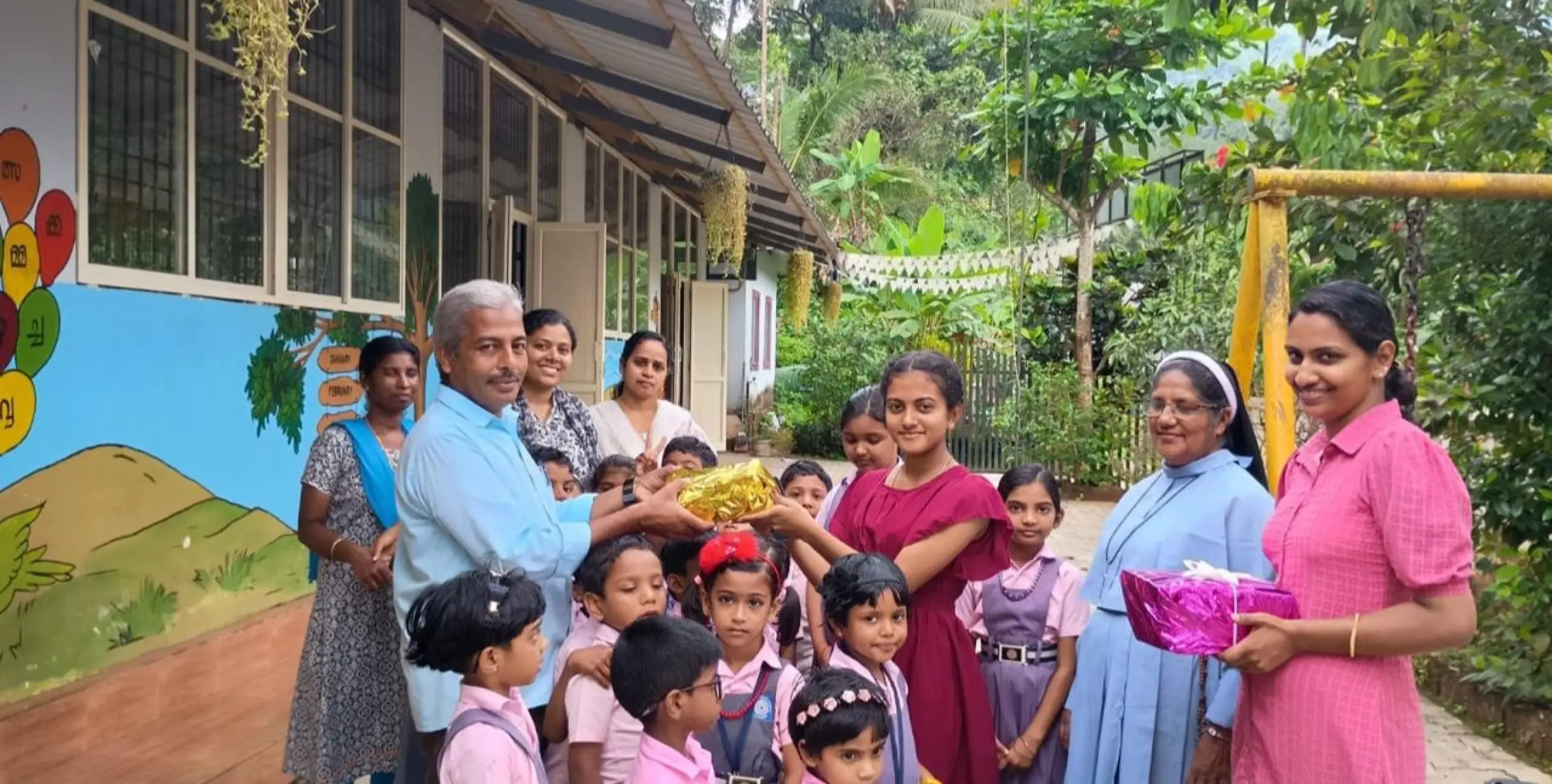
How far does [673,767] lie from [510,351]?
961 millimetres

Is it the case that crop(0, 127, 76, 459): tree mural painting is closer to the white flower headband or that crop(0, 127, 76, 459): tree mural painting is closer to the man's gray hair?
the man's gray hair

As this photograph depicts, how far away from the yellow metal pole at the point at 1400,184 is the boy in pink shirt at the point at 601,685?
201cm

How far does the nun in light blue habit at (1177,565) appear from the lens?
247 centimetres

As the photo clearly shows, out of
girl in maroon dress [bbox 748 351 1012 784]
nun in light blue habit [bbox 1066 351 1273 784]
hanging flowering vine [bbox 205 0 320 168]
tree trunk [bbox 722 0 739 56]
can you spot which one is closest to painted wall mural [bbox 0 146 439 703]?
hanging flowering vine [bbox 205 0 320 168]

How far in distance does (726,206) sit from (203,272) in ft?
16.2

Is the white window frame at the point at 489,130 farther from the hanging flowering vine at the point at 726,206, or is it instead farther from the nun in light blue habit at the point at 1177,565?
the nun in light blue habit at the point at 1177,565

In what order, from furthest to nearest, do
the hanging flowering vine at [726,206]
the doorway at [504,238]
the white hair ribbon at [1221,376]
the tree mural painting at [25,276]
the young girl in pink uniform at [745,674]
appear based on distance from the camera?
the hanging flowering vine at [726,206] → the doorway at [504,238] → the tree mural painting at [25,276] → the white hair ribbon at [1221,376] → the young girl in pink uniform at [745,674]

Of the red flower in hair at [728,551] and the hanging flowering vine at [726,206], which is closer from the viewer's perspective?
the red flower in hair at [728,551]

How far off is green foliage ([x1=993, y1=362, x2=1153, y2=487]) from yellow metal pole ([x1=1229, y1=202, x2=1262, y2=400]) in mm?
9243

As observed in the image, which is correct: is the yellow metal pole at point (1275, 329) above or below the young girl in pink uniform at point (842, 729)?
above

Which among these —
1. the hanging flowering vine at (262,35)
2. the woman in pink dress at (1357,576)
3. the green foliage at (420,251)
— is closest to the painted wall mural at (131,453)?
the hanging flowering vine at (262,35)

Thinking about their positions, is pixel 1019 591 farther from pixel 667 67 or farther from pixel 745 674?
pixel 667 67

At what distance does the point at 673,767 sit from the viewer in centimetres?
219

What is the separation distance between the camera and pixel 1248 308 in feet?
10.9
